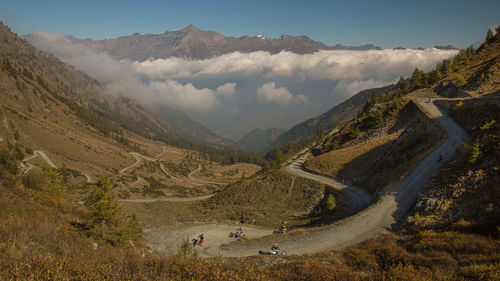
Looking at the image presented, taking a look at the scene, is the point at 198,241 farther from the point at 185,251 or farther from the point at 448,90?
the point at 448,90

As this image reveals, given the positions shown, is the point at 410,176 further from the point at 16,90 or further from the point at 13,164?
the point at 16,90

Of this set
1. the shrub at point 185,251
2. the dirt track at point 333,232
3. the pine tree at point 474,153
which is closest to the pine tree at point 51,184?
the dirt track at point 333,232

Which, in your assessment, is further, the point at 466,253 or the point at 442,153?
the point at 442,153

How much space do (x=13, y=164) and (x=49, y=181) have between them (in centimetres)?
822

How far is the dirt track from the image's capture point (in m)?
25.1

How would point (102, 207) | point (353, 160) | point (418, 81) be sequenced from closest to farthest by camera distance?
1. point (102, 207)
2. point (353, 160)
3. point (418, 81)

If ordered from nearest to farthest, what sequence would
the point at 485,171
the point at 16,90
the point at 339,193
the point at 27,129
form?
the point at 485,171, the point at 339,193, the point at 27,129, the point at 16,90

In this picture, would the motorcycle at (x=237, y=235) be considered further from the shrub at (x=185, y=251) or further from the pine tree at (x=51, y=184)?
the pine tree at (x=51, y=184)

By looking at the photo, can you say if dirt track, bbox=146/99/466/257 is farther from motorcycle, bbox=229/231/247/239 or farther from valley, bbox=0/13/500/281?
motorcycle, bbox=229/231/247/239

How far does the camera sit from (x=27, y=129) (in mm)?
120562

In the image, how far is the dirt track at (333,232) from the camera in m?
25.1

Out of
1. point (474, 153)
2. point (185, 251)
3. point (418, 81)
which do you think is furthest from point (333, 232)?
point (418, 81)

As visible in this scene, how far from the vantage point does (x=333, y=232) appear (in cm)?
2625

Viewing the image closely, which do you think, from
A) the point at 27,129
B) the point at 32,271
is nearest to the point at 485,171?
the point at 32,271
